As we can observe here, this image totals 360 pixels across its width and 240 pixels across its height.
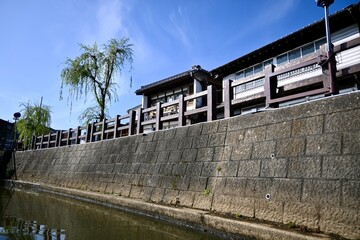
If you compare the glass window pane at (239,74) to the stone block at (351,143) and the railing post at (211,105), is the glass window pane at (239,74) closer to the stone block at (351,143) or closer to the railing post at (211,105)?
the railing post at (211,105)

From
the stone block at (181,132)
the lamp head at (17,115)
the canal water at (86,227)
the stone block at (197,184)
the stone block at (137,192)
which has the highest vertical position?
the lamp head at (17,115)

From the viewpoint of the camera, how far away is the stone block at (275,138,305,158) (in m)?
4.05

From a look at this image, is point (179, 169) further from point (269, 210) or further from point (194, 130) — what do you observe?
point (269, 210)

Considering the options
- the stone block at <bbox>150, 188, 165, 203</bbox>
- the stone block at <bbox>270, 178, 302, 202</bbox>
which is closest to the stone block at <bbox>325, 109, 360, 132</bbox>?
the stone block at <bbox>270, 178, 302, 202</bbox>

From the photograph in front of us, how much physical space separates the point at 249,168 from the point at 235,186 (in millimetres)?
456

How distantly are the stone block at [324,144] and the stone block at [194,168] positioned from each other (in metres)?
2.52

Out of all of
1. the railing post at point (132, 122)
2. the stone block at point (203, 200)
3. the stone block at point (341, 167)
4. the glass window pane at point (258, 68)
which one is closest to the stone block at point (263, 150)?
the stone block at point (341, 167)

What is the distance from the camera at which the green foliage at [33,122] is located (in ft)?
83.7

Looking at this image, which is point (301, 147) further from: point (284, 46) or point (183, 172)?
point (284, 46)

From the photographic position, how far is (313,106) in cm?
421

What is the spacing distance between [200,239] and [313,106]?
3111mm

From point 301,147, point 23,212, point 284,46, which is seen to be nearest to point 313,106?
point 301,147

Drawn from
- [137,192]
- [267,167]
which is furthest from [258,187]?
[137,192]

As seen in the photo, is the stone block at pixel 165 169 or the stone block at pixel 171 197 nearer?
the stone block at pixel 171 197
